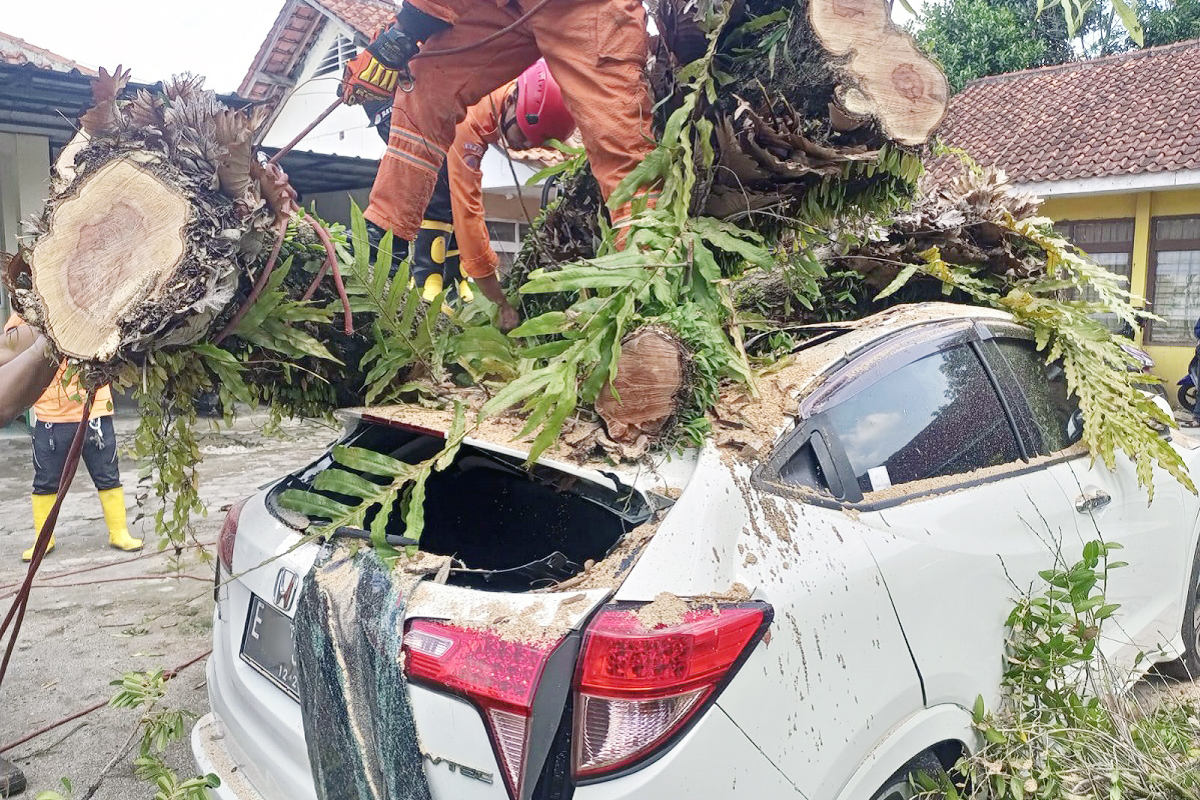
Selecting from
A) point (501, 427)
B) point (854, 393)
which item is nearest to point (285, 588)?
point (501, 427)

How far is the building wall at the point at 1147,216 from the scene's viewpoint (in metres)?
12.2

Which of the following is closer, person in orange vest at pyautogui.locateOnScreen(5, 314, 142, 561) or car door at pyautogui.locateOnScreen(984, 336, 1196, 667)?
car door at pyautogui.locateOnScreen(984, 336, 1196, 667)

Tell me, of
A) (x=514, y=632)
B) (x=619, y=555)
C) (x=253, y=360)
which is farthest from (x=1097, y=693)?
(x=253, y=360)

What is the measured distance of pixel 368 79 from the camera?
9.94ft

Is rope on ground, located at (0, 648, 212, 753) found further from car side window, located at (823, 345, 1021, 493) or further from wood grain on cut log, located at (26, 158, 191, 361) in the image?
car side window, located at (823, 345, 1021, 493)

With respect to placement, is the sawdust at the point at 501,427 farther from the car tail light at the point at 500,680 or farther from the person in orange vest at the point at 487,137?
the person in orange vest at the point at 487,137

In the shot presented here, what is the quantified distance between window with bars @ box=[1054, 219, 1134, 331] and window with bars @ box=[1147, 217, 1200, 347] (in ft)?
1.04

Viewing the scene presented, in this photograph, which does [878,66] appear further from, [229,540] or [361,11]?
[361,11]

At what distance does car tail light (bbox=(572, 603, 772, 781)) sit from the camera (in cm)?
149

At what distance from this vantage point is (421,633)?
160 centimetres

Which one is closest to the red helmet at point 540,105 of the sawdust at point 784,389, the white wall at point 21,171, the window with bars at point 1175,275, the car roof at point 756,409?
the car roof at point 756,409

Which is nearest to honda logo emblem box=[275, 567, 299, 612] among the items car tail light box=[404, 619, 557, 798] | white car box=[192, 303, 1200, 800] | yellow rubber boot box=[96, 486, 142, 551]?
white car box=[192, 303, 1200, 800]

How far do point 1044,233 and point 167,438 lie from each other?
10.4ft

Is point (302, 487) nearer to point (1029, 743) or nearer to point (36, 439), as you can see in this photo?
point (1029, 743)
